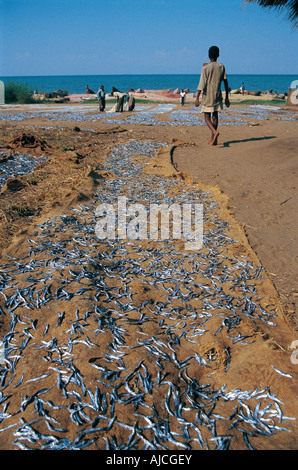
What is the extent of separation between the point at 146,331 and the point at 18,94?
106 ft

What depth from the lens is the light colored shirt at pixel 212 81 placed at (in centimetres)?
948

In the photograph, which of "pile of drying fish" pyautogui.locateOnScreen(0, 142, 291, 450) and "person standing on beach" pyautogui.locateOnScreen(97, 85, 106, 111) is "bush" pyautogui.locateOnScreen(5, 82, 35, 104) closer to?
"person standing on beach" pyautogui.locateOnScreen(97, 85, 106, 111)

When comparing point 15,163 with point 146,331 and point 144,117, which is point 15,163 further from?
point 144,117

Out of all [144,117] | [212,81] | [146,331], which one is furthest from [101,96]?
[146,331]

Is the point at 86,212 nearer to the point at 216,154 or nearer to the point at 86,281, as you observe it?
the point at 86,281

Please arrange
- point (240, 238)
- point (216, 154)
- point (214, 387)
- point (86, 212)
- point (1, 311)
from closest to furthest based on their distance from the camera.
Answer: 1. point (214, 387)
2. point (1, 311)
3. point (240, 238)
4. point (86, 212)
5. point (216, 154)

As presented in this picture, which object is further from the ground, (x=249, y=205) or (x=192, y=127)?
(x=192, y=127)

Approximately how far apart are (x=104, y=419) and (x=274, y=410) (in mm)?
1208

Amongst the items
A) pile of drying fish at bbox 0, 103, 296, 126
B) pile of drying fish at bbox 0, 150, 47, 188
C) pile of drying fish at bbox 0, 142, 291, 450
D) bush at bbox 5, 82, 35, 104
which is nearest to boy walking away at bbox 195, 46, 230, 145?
pile of drying fish at bbox 0, 150, 47, 188

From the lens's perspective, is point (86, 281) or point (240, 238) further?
point (240, 238)

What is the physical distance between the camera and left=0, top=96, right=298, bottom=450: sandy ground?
2225 mm

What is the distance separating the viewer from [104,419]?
2.22 m

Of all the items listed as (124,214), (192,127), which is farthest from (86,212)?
(192,127)

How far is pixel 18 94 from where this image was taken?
97.9 feet
